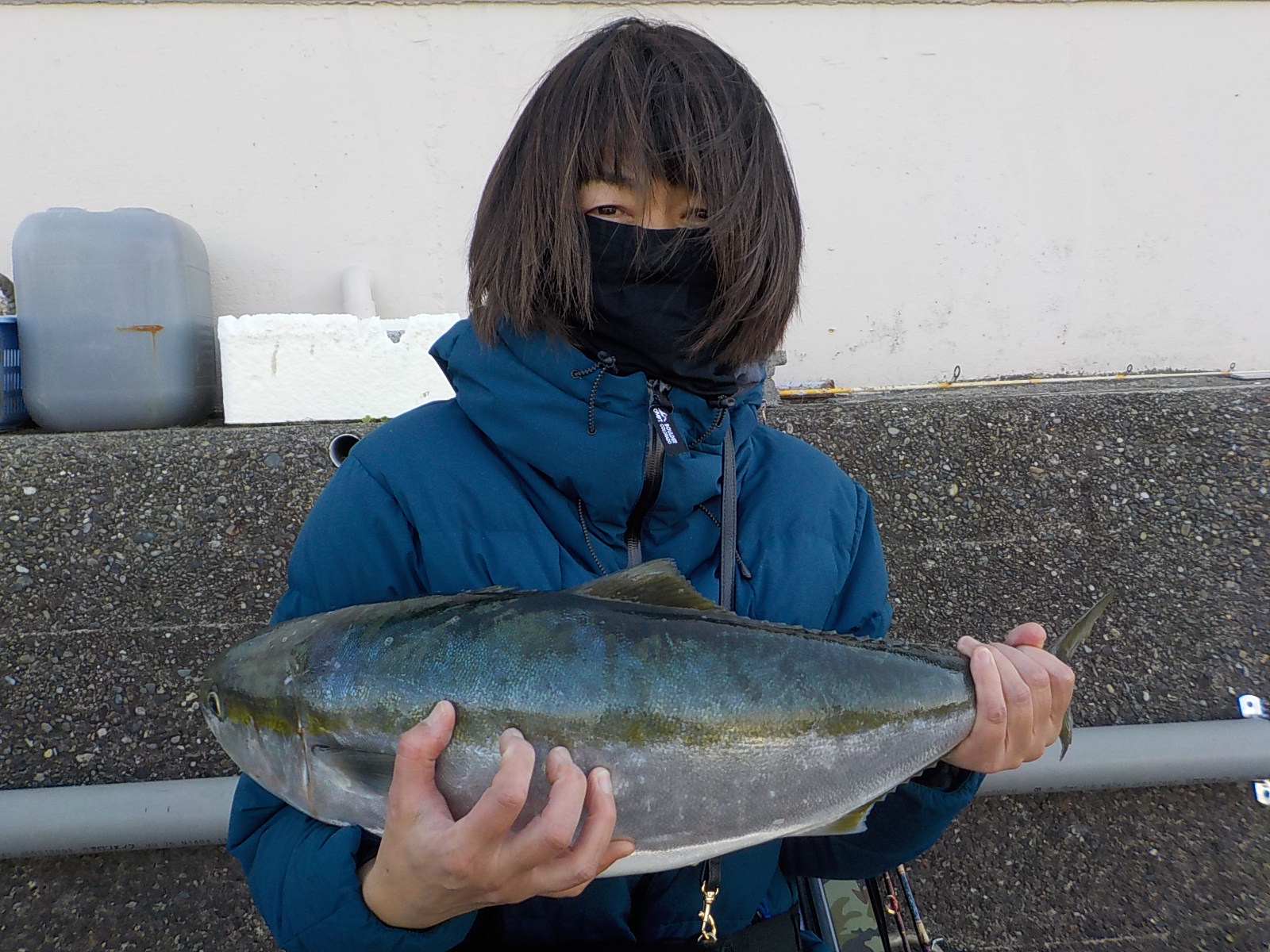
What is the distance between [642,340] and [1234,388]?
3029 mm

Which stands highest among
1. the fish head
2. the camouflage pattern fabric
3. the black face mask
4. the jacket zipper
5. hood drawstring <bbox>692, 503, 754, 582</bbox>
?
the black face mask

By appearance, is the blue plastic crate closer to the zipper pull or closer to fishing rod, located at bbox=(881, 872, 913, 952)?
the zipper pull

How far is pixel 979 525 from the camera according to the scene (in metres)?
2.79

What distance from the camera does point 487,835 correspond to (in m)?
0.95

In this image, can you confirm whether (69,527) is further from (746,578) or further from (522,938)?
(746,578)

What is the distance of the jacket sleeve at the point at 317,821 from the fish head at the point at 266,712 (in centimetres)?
8

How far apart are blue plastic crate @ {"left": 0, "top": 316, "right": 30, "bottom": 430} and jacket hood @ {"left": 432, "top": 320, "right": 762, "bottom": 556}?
2.62m

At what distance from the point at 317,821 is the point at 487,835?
423 mm

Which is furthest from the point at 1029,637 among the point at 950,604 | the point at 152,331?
the point at 152,331

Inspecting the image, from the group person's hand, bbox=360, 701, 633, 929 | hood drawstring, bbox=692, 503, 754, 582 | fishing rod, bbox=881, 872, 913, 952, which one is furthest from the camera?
fishing rod, bbox=881, 872, 913, 952

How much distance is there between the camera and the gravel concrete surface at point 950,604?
245 centimetres

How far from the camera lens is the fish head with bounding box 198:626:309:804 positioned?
1169mm

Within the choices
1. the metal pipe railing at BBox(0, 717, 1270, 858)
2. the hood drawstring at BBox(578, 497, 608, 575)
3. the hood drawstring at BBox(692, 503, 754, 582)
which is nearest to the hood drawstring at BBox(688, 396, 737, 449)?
the hood drawstring at BBox(692, 503, 754, 582)

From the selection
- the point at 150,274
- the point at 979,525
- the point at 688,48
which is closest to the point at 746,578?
the point at 688,48
